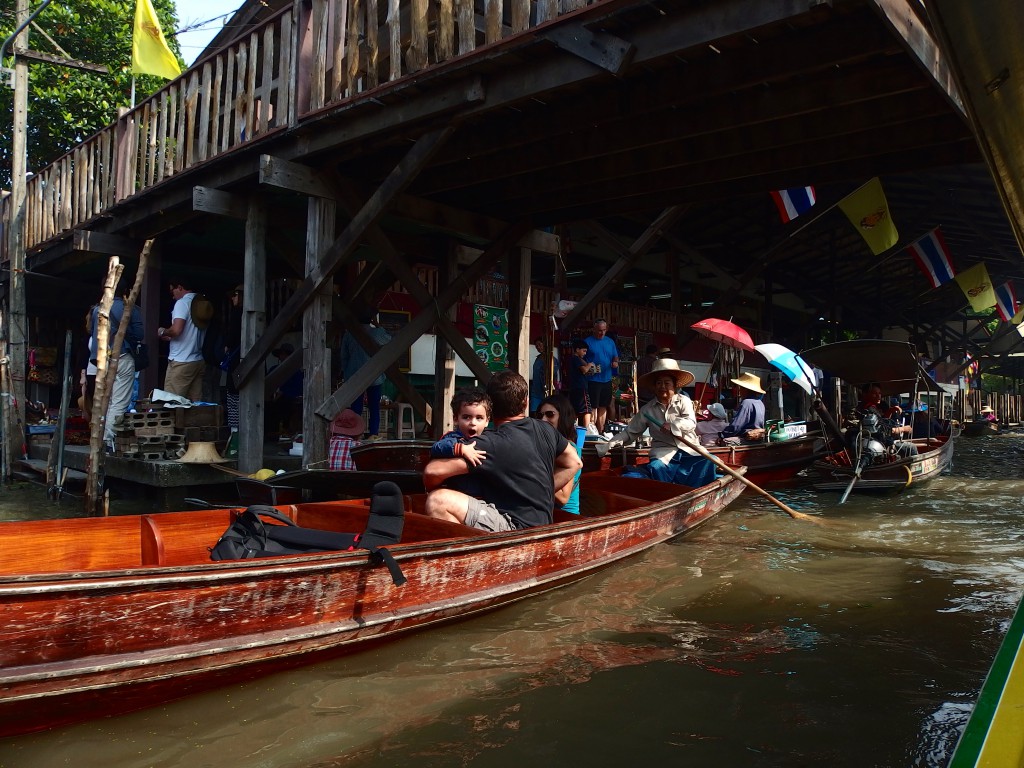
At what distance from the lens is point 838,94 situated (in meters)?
5.53

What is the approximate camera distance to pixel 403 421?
39.3ft

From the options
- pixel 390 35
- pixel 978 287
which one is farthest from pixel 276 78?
pixel 978 287

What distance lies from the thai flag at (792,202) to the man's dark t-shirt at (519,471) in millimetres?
8019

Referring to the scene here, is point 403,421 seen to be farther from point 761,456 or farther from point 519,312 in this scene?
point 761,456

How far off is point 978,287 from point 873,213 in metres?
7.62

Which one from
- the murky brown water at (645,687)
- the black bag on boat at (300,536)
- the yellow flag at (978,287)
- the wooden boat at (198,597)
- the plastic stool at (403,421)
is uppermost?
the yellow flag at (978,287)

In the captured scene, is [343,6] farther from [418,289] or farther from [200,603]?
[200,603]

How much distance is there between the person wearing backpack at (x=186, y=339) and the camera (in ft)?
29.0

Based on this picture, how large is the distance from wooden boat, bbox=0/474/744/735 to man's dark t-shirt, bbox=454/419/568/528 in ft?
0.67

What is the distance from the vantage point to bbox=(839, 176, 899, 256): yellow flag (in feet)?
38.3

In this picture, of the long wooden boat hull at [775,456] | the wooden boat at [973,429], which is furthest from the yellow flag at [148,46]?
the wooden boat at [973,429]

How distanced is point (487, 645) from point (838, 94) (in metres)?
4.64

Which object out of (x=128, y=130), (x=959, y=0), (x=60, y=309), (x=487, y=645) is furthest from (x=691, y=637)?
(x=60, y=309)

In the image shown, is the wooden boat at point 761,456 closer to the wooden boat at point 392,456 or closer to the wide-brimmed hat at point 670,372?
the wide-brimmed hat at point 670,372
